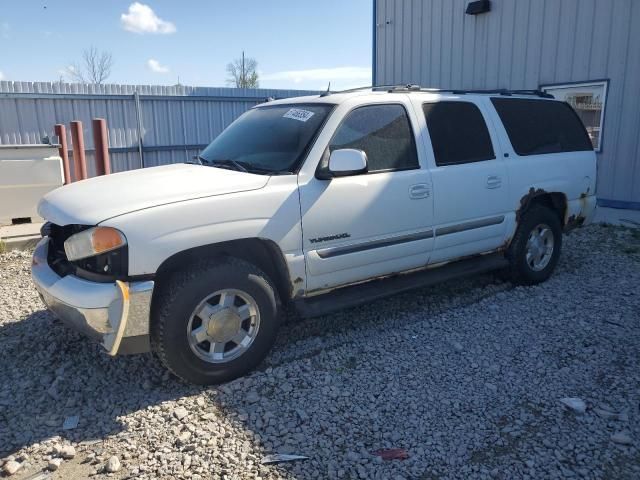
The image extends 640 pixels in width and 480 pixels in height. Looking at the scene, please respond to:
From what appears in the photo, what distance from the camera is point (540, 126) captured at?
5375 mm

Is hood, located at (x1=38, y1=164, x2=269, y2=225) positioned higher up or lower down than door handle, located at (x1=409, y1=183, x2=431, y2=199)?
higher up

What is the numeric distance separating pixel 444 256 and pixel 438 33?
8.72 metres

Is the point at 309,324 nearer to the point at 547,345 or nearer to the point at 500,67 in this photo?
the point at 547,345

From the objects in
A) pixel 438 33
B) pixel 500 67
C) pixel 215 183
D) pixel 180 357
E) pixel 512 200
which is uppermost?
pixel 438 33

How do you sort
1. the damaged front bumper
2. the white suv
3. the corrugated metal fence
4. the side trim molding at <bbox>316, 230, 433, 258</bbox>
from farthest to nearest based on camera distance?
the corrugated metal fence < the side trim molding at <bbox>316, 230, 433, 258</bbox> < the white suv < the damaged front bumper

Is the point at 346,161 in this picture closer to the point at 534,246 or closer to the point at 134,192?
the point at 134,192

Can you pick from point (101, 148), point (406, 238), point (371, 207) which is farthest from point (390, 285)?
point (101, 148)

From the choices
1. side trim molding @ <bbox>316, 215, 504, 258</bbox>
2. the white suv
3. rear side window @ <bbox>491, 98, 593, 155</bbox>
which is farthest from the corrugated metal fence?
side trim molding @ <bbox>316, 215, 504, 258</bbox>

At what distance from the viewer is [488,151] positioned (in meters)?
4.86

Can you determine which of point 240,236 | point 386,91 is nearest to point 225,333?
point 240,236

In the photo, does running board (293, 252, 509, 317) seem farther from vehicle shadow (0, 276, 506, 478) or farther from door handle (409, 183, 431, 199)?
door handle (409, 183, 431, 199)

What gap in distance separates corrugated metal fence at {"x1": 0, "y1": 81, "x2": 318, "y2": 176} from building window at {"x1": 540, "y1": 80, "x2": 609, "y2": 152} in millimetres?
10077

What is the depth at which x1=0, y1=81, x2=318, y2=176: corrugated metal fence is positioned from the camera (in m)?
13.4

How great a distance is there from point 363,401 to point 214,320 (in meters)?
1.08
